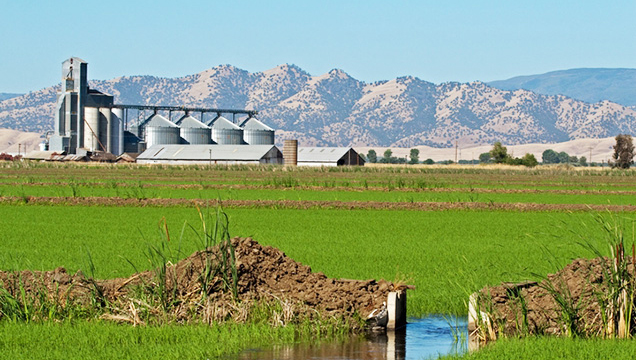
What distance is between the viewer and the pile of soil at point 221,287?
12797mm

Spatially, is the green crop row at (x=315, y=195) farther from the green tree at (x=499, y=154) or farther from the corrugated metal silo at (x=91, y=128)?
the green tree at (x=499, y=154)

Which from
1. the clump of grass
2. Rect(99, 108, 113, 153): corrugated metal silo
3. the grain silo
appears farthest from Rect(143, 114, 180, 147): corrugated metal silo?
the clump of grass

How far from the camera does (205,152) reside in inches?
4779

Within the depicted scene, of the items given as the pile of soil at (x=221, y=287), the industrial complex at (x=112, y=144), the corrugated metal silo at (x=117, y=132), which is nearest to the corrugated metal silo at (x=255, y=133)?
the industrial complex at (x=112, y=144)

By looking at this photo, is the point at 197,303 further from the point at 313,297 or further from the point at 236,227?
the point at 236,227

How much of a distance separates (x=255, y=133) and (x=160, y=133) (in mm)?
20156

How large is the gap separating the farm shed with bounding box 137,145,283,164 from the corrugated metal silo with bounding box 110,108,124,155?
17.5ft

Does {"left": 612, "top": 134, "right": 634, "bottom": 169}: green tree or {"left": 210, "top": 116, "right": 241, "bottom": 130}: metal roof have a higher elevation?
{"left": 210, "top": 116, "right": 241, "bottom": 130}: metal roof

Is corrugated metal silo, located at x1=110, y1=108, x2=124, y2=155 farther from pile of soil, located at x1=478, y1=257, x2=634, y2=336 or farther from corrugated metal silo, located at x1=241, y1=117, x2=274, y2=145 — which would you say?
pile of soil, located at x1=478, y1=257, x2=634, y2=336

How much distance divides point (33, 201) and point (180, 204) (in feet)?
22.4

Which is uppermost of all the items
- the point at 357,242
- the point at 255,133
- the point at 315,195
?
the point at 255,133

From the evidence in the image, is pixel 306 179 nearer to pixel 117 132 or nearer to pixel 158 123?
pixel 117 132

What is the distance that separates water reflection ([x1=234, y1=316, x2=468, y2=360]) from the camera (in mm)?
11055

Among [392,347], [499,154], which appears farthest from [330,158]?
[392,347]
